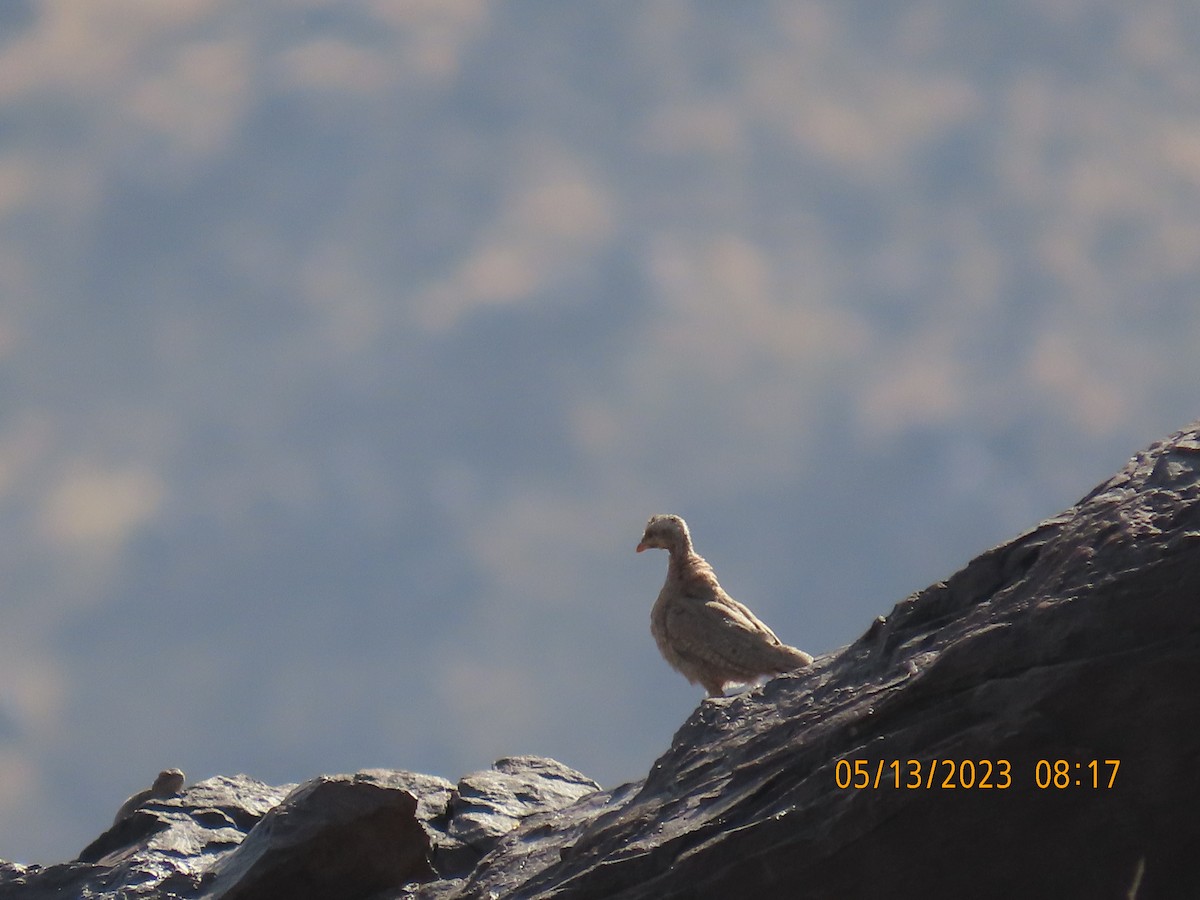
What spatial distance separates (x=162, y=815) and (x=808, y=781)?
23.6ft

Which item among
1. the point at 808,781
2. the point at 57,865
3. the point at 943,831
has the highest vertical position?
the point at 57,865

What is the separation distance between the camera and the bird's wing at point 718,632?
50.1ft

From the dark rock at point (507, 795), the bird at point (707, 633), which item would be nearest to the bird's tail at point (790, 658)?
the bird at point (707, 633)

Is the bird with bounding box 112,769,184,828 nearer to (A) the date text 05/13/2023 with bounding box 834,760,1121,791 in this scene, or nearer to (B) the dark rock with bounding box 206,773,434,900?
(B) the dark rock with bounding box 206,773,434,900

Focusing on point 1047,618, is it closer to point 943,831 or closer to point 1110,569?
point 1110,569

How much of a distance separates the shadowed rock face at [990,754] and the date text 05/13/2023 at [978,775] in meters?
0.01

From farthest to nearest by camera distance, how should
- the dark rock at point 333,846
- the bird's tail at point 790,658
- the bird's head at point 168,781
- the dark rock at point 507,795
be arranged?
the bird's head at point 168,781 → the bird's tail at point 790,658 → the dark rock at point 507,795 → the dark rock at point 333,846

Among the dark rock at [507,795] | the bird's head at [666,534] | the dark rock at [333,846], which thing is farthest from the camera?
the bird's head at [666,534]

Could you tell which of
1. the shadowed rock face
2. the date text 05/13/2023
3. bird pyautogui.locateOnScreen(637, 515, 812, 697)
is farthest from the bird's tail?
the date text 05/13/2023

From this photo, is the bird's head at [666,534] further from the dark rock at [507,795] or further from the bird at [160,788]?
the bird at [160,788]

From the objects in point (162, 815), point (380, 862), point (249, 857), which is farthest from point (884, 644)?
point (162, 815)

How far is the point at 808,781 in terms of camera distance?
8.93 m

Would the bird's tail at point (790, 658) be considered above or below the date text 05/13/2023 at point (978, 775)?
above

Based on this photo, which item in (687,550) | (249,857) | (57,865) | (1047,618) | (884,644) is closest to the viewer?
(1047,618)
